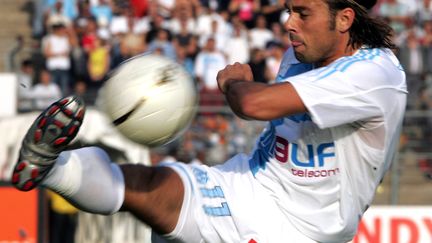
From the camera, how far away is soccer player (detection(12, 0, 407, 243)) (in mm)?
4438

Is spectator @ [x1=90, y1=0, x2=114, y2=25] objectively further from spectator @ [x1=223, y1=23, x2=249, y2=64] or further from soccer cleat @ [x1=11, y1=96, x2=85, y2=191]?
soccer cleat @ [x1=11, y1=96, x2=85, y2=191]

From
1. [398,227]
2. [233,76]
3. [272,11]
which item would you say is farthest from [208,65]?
[233,76]

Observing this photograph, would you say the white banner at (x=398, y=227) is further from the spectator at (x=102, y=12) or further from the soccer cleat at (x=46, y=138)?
the spectator at (x=102, y=12)

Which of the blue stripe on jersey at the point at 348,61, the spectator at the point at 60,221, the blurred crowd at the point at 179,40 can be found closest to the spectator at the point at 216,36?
the blurred crowd at the point at 179,40

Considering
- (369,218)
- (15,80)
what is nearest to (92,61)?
(15,80)

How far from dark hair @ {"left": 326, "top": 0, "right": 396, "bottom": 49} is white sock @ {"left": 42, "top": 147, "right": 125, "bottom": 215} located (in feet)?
4.40

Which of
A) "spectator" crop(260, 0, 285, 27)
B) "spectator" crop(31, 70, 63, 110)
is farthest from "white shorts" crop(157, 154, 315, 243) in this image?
"spectator" crop(260, 0, 285, 27)

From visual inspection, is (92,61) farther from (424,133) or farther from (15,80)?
(424,133)

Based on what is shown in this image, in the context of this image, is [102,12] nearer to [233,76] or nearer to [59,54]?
[59,54]

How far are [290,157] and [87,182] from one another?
3.35 ft

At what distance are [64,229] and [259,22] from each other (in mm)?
5231

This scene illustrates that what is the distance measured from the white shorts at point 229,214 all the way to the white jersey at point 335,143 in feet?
0.19

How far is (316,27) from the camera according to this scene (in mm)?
4637

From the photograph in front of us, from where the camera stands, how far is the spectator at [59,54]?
1316 centimetres
